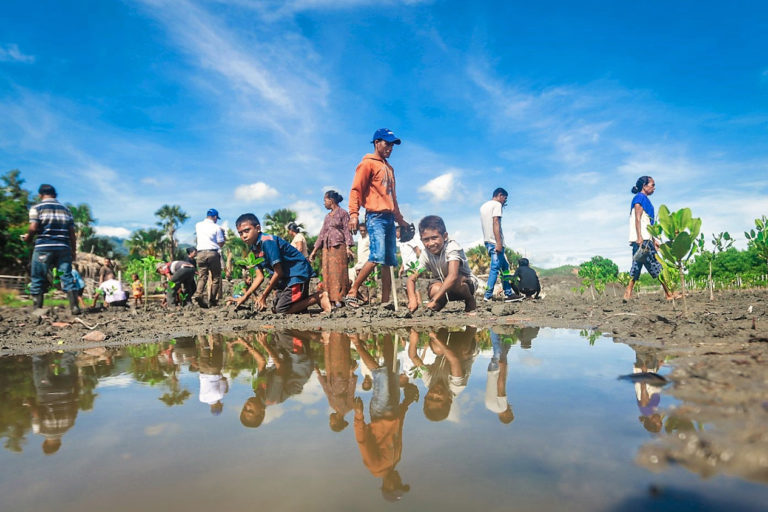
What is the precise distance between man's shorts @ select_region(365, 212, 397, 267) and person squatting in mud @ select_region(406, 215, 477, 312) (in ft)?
1.36

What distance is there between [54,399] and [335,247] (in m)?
4.52

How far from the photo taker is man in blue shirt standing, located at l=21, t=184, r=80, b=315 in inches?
240

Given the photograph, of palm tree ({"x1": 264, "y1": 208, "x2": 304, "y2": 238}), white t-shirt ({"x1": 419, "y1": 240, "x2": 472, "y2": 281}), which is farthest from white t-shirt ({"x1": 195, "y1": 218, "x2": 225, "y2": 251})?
palm tree ({"x1": 264, "y1": 208, "x2": 304, "y2": 238})

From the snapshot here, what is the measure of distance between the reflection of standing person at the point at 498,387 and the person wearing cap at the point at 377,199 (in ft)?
9.49

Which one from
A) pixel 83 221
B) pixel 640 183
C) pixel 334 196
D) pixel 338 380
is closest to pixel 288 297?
pixel 334 196

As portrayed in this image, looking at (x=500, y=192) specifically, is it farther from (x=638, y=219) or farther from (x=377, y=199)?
(x=377, y=199)

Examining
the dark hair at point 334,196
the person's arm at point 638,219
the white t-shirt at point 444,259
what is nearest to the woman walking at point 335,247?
the dark hair at point 334,196

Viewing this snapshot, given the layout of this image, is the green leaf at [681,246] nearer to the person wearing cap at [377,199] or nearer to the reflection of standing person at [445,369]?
the reflection of standing person at [445,369]

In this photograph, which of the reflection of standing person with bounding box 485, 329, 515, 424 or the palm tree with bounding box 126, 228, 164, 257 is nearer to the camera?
the reflection of standing person with bounding box 485, 329, 515, 424

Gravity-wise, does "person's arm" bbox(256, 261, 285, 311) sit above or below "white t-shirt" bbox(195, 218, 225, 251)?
below

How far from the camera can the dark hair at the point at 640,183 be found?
6241 mm

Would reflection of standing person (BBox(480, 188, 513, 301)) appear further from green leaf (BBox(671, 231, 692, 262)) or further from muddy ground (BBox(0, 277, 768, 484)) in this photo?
green leaf (BBox(671, 231, 692, 262))

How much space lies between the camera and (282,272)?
18.7 feet

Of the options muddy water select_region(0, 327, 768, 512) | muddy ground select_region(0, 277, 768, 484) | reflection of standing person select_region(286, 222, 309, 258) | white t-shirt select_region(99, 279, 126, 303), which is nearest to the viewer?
muddy water select_region(0, 327, 768, 512)
